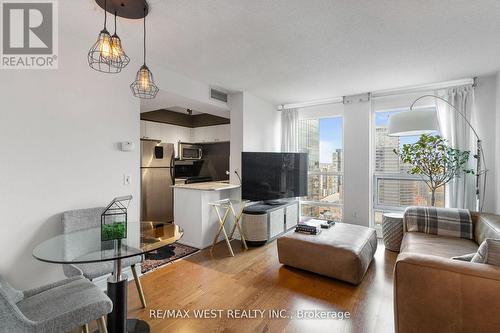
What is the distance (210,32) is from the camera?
2.35 metres

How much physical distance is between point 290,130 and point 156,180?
2.97 metres

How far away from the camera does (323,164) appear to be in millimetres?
5191

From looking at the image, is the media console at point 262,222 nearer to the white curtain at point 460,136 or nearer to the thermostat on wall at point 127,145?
the thermostat on wall at point 127,145

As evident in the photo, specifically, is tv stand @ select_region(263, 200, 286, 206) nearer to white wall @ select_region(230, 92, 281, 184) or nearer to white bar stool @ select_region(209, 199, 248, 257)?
white bar stool @ select_region(209, 199, 248, 257)

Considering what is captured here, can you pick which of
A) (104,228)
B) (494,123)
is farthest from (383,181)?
(104,228)

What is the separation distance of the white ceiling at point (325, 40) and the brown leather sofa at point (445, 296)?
1.94 metres

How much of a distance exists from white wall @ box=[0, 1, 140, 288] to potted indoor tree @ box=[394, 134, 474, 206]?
4.12 meters

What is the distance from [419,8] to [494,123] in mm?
2752

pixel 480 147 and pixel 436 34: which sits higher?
pixel 436 34

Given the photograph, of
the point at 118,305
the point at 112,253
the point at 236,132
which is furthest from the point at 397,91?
the point at 118,305

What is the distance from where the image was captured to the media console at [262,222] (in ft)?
12.9

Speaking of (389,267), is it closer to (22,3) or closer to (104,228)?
(104,228)

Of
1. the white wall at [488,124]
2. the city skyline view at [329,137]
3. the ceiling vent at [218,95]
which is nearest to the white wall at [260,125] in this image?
the ceiling vent at [218,95]

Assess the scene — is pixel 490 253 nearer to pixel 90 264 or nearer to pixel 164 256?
pixel 90 264
